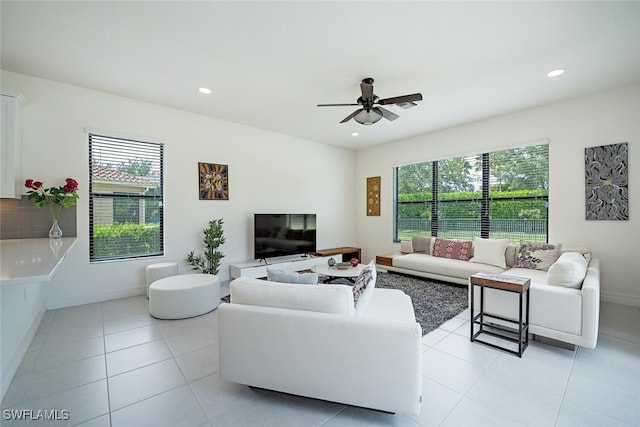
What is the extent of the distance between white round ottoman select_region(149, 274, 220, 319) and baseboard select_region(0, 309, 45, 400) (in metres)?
0.96

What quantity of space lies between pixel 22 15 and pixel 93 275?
286 cm

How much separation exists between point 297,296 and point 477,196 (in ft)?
14.4

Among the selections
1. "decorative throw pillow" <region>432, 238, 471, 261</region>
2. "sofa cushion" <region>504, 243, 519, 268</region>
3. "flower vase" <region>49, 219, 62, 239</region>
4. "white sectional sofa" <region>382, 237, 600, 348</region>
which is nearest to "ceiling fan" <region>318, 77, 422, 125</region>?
"white sectional sofa" <region>382, 237, 600, 348</region>

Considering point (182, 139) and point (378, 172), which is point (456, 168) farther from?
point (182, 139)

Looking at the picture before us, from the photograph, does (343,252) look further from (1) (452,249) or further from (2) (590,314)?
(2) (590,314)

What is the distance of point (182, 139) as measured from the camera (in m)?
4.16

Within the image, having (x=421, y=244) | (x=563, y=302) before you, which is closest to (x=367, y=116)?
(x=563, y=302)

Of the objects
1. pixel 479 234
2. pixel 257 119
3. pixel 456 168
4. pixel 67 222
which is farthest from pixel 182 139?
pixel 479 234

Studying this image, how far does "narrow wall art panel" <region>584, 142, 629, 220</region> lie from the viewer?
335cm

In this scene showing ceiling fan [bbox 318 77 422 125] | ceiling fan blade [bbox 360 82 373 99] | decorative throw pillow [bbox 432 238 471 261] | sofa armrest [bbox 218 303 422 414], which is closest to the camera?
sofa armrest [bbox 218 303 422 414]

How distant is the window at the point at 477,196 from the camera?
4152 mm

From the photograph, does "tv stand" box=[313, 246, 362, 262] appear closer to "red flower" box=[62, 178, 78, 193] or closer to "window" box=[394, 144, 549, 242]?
"window" box=[394, 144, 549, 242]

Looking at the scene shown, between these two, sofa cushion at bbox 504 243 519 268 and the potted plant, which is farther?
the potted plant

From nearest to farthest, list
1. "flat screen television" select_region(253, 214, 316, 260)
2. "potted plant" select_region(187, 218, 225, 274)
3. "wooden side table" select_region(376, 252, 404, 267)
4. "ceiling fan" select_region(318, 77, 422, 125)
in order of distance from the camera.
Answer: "ceiling fan" select_region(318, 77, 422, 125) < "potted plant" select_region(187, 218, 225, 274) < "flat screen television" select_region(253, 214, 316, 260) < "wooden side table" select_region(376, 252, 404, 267)
